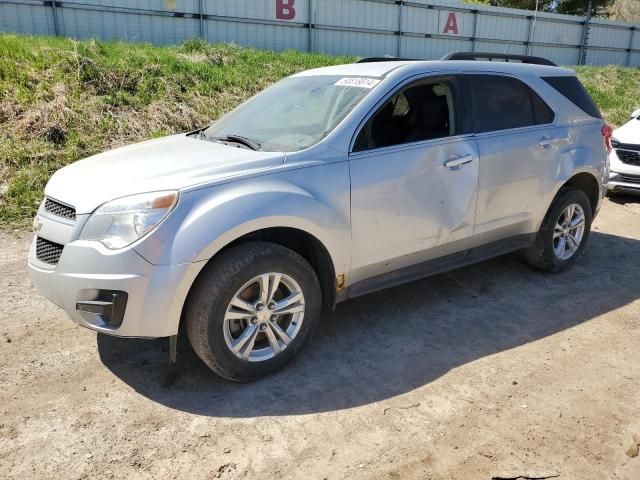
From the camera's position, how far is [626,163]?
7.96 m

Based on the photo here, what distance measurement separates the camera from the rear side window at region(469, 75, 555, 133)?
4359 mm

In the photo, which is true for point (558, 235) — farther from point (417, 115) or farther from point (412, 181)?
point (412, 181)

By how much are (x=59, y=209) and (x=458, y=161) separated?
263cm

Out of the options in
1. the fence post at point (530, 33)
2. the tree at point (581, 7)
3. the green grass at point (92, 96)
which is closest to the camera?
the green grass at point (92, 96)

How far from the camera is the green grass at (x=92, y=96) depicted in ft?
23.1

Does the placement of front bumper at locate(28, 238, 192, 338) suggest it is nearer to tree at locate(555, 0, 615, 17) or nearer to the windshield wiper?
the windshield wiper

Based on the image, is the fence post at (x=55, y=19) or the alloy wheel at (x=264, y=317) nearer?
the alloy wheel at (x=264, y=317)

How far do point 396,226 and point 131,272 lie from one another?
5.64 feet

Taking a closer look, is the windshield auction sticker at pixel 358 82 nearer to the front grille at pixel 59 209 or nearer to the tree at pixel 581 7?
the front grille at pixel 59 209

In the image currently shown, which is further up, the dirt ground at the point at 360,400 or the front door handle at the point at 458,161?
the front door handle at the point at 458,161

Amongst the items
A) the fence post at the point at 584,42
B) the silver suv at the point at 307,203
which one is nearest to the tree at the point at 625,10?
the fence post at the point at 584,42

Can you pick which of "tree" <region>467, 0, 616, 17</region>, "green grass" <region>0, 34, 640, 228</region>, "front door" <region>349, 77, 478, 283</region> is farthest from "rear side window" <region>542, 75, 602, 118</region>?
"tree" <region>467, 0, 616, 17</region>

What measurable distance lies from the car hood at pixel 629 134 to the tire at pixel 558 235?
133 inches

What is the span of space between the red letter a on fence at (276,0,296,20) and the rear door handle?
34.9ft
